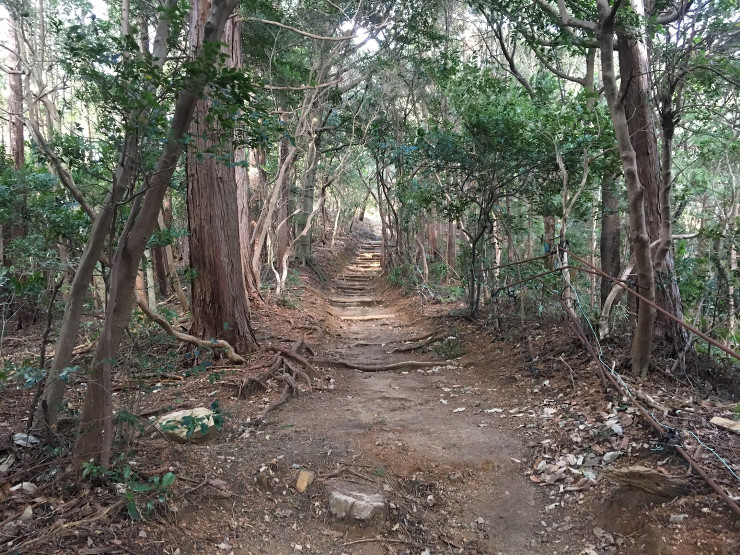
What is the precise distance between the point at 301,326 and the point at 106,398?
7.17m

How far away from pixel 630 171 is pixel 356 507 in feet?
12.1

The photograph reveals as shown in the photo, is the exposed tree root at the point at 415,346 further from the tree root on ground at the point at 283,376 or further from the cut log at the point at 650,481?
the cut log at the point at 650,481

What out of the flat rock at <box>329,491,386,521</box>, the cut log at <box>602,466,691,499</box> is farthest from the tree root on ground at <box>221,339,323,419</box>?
the cut log at <box>602,466,691,499</box>

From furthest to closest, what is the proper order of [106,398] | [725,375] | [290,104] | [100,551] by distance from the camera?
[290,104]
[725,375]
[106,398]
[100,551]

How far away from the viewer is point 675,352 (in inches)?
215

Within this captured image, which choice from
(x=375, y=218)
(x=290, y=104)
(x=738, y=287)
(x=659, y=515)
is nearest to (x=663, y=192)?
(x=738, y=287)

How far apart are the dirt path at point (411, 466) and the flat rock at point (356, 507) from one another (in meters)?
0.05

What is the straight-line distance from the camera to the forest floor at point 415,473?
3025 millimetres

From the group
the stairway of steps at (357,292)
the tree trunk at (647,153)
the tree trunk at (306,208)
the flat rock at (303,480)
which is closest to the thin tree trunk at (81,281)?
the flat rock at (303,480)

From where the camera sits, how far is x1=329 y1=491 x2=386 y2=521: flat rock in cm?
365

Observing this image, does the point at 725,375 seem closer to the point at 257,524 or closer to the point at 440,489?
the point at 440,489

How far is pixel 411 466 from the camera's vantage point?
4.48m

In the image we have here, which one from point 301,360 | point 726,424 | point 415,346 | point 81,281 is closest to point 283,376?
point 301,360

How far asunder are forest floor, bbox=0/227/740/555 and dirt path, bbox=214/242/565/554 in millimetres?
14
